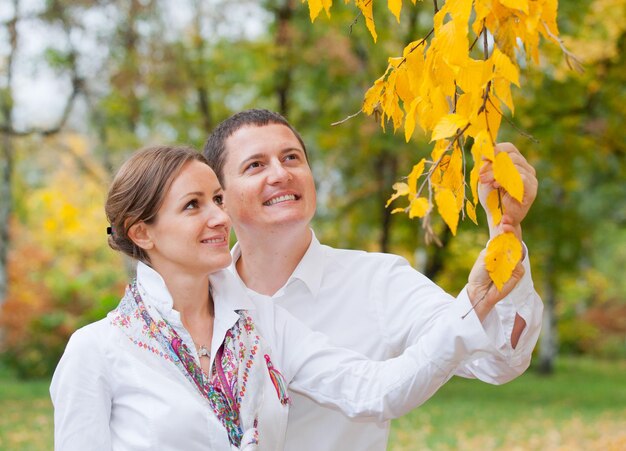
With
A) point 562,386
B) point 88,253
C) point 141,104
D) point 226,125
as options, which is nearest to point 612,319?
point 562,386

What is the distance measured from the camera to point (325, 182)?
16391 mm

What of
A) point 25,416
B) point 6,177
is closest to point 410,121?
point 25,416

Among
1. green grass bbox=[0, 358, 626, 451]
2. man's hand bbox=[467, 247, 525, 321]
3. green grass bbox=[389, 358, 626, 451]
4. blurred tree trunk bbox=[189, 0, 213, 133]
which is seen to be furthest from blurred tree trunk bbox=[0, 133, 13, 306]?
man's hand bbox=[467, 247, 525, 321]

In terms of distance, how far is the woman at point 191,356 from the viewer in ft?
7.20

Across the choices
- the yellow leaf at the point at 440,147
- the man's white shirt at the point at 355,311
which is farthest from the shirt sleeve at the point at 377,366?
the yellow leaf at the point at 440,147

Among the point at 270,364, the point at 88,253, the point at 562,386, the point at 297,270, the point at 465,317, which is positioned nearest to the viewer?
the point at 465,317

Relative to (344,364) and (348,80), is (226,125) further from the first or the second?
(348,80)

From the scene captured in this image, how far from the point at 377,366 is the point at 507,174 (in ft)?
3.28

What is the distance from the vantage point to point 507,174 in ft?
5.26

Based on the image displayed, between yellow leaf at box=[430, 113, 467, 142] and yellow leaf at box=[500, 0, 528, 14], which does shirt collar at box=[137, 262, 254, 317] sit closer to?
yellow leaf at box=[430, 113, 467, 142]

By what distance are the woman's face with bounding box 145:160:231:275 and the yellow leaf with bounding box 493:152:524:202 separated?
0.97 m

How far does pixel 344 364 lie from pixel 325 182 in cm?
1394

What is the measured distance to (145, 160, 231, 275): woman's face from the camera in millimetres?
2375

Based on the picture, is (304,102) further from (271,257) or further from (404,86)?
(404,86)
